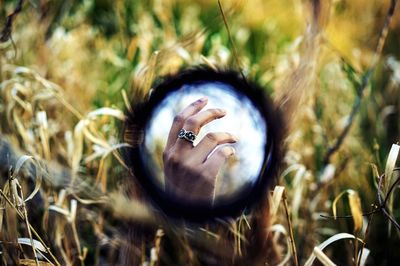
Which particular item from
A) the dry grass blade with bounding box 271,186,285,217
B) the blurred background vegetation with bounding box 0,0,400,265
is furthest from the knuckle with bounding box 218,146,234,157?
the blurred background vegetation with bounding box 0,0,400,265

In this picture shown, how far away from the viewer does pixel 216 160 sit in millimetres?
948

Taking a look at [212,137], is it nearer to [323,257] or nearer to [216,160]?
[216,160]

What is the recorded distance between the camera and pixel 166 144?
967 mm

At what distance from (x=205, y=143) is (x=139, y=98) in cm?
20

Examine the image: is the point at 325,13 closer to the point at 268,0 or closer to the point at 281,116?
the point at 281,116

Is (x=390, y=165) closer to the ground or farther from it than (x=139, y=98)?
closer to the ground

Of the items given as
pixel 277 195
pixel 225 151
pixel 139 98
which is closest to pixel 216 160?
pixel 225 151

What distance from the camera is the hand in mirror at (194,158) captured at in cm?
94

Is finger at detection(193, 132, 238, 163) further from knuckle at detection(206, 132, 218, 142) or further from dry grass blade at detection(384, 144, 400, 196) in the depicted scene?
dry grass blade at detection(384, 144, 400, 196)

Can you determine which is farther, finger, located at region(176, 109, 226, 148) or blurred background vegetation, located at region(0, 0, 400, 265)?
blurred background vegetation, located at region(0, 0, 400, 265)

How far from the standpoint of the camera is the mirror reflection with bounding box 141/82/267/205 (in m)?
0.94

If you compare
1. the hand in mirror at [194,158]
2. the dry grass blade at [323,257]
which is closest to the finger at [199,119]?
the hand in mirror at [194,158]

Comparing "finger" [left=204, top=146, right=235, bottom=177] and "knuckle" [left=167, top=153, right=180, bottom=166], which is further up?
"knuckle" [left=167, top=153, right=180, bottom=166]

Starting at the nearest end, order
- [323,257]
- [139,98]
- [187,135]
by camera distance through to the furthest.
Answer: [323,257] → [187,135] → [139,98]
